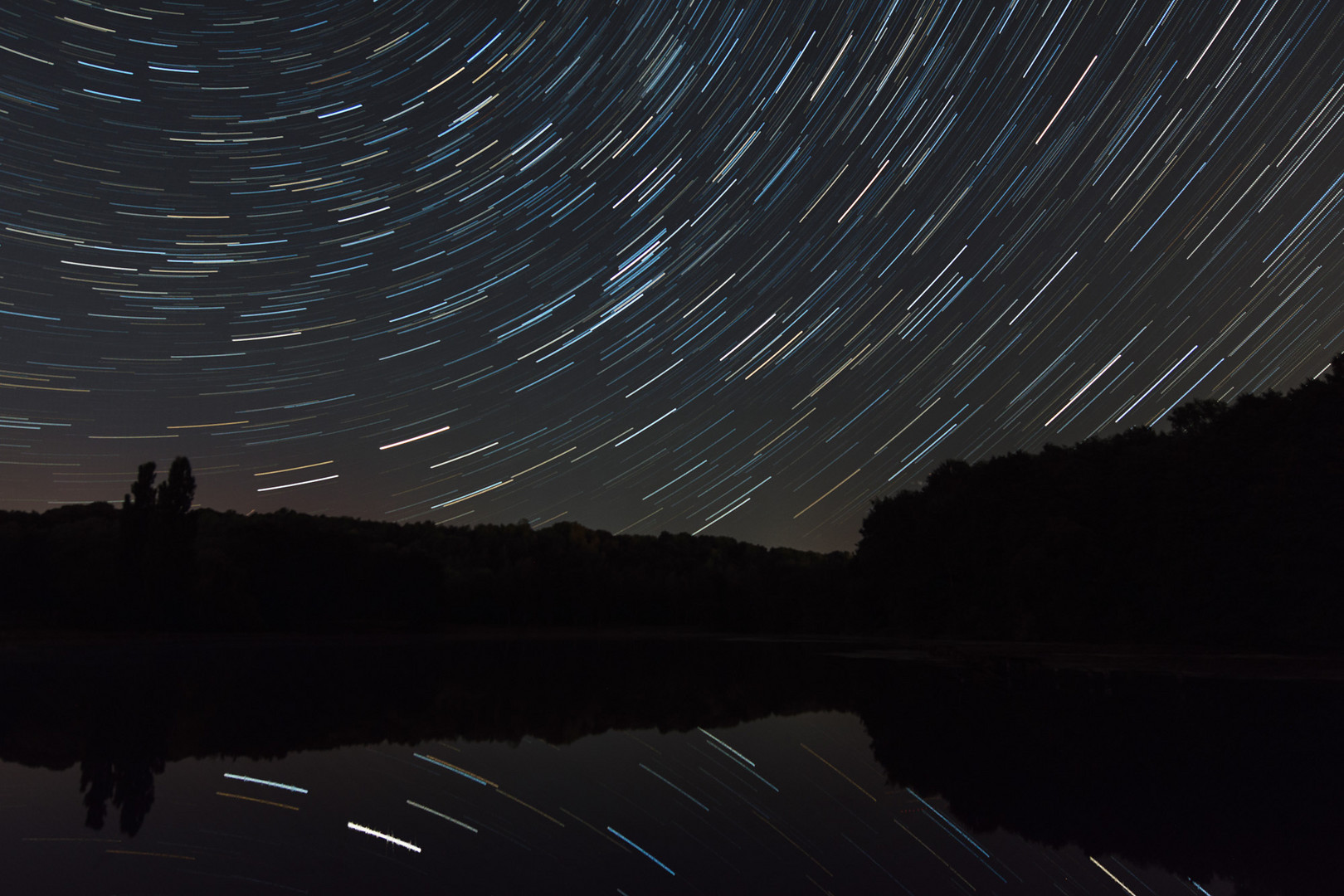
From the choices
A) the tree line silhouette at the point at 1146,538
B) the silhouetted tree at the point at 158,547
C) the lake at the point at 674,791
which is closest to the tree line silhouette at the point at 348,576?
the silhouetted tree at the point at 158,547

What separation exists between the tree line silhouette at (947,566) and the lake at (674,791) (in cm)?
1878

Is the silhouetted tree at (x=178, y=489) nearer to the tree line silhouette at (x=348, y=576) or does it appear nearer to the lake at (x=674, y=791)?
the tree line silhouette at (x=348, y=576)

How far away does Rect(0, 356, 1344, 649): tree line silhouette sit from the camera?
1335 inches

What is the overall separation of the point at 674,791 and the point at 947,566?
51.4 metres

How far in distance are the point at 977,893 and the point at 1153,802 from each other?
3.70 m

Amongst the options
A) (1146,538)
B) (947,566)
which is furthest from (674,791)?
(947,566)

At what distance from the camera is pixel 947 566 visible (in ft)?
185

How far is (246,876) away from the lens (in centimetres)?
582

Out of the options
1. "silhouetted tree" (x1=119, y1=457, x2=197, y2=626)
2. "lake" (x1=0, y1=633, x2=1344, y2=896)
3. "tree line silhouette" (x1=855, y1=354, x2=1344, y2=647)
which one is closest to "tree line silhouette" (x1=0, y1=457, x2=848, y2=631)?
"silhouetted tree" (x1=119, y1=457, x2=197, y2=626)

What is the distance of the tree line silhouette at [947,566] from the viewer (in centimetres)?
3391

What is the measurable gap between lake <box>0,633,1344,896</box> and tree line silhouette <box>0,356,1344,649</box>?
61.6 ft

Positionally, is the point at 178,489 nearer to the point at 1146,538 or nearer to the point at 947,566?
the point at 947,566

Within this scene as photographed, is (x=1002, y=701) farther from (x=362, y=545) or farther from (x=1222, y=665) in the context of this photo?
(x=362, y=545)

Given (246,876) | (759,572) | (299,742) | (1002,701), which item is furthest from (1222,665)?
(759,572)
